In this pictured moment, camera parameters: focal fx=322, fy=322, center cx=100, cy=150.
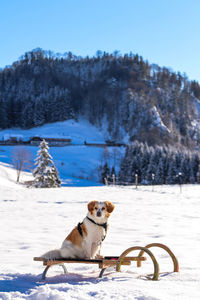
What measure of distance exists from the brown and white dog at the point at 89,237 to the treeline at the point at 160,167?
6206cm

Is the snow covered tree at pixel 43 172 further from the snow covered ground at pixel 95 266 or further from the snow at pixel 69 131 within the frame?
the snow at pixel 69 131

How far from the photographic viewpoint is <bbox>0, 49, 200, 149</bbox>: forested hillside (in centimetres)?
13325

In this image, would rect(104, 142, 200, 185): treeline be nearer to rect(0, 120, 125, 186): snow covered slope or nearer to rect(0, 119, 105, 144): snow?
rect(0, 120, 125, 186): snow covered slope

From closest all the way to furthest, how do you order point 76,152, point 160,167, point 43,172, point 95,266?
point 95,266, point 43,172, point 160,167, point 76,152

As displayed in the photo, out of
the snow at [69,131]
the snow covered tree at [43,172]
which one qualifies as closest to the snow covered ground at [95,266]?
the snow covered tree at [43,172]

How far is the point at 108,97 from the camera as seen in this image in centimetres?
14625

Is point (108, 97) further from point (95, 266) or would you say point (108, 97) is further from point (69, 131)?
point (95, 266)

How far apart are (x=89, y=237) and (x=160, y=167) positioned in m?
66.0

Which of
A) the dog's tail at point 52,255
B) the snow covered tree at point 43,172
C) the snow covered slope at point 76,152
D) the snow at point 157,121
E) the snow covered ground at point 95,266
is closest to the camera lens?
the snow covered ground at point 95,266

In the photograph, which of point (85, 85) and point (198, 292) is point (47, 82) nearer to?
point (85, 85)

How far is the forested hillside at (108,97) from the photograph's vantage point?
437 ft

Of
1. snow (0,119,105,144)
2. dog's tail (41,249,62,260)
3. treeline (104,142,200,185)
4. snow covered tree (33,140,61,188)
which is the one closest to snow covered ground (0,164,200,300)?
dog's tail (41,249,62,260)

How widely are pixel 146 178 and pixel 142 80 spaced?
3689 inches

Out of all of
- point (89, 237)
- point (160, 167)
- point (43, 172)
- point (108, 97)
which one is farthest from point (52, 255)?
point (108, 97)
